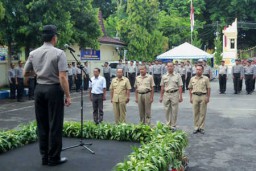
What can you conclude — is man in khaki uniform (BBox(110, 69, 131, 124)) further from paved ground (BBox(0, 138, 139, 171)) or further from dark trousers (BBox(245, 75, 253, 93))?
dark trousers (BBox(245, 75, 253, 93))

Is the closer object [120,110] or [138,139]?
[138,139]

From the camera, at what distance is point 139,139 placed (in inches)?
273

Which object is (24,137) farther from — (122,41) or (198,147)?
(122,41)

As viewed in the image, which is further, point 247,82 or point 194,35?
point 194,35

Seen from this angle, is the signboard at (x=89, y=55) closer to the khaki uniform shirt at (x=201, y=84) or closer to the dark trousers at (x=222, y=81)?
the dark trousers at (x=222, y=81)

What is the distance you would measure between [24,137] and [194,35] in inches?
1374

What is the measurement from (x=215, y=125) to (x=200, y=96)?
58.3 inches

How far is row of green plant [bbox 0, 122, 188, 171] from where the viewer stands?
488cm

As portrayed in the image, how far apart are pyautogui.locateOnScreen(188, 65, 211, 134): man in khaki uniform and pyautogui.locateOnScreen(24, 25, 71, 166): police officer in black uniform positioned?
5051 mm

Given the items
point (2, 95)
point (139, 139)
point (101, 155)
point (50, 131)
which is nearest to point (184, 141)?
point (139, 139)

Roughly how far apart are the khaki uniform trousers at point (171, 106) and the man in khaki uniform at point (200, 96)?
1.71 ft

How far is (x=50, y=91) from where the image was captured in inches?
205

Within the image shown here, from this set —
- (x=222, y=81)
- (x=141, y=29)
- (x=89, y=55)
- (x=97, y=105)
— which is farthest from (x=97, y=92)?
(x=141, y=29)

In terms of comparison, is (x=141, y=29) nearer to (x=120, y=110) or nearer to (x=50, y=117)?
(x=120, y=110)
